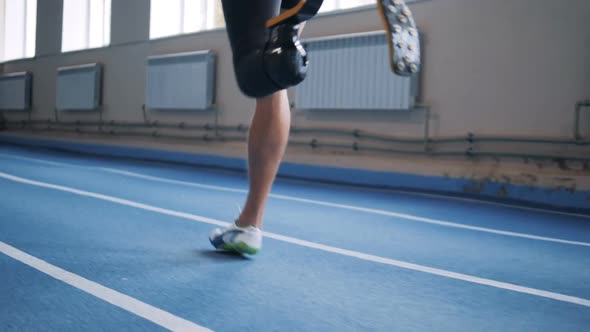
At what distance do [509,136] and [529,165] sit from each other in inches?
10.4

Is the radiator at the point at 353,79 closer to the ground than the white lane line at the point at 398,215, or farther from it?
farther from it

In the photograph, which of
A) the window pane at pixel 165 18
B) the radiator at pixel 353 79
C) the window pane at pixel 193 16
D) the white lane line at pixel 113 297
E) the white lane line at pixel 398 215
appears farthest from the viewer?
the window pane at pixel 165 18

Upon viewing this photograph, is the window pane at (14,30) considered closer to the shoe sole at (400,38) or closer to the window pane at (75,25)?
the window pane at (75,25)

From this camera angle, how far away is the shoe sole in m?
1.22

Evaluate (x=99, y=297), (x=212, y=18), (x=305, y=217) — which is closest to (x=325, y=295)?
(x=99, y=297)

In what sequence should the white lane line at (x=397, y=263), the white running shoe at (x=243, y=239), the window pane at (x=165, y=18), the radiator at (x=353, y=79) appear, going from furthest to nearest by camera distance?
the window pane at (x=165, y=18), the radiator at (x=353, y=79), the white running shoe at (x=243, y=239), the white lane line at (x=397, y=263)

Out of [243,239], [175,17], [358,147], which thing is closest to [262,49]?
[243,239]

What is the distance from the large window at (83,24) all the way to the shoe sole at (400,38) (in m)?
9.69

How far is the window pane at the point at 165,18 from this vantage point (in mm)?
8047

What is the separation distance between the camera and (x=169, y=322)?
1144 millimetres

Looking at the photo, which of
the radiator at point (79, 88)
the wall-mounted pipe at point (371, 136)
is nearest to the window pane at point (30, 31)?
the radiator at point (79, 88)

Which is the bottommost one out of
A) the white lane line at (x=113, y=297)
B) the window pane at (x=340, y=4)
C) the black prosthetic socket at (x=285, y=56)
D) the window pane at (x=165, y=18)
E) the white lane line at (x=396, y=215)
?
the white lane line at (x=113, y=297)

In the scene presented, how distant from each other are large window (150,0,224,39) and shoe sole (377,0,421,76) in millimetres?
6837

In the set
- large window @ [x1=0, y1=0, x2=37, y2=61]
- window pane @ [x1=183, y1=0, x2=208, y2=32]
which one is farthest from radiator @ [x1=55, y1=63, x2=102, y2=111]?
large window @ [x1=0, y1=0, x2=37, y2=61]
